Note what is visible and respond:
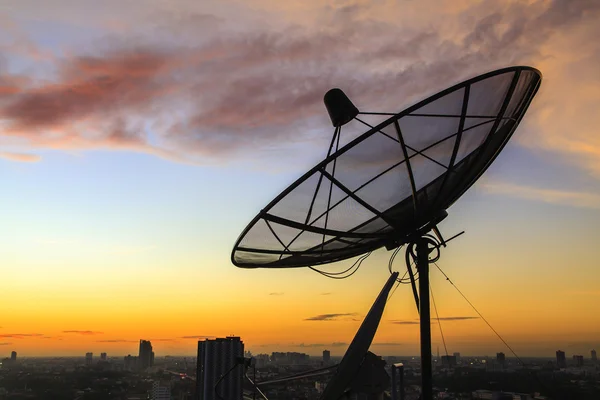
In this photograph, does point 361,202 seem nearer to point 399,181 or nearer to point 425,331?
point 399,181

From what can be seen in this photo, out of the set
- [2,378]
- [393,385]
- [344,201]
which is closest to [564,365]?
[393,385]

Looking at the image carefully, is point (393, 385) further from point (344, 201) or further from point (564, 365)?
point (564, 365)

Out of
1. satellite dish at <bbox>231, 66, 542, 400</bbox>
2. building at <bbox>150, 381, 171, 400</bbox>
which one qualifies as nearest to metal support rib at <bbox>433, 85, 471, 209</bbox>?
satellite dish at <bbox>231, 66, 542, 400</bbox>

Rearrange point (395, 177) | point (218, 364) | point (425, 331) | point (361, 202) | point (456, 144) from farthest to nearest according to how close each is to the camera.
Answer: point (218, 364) → point (361, 202) → point (395, 177) → point (456, 144) → point (425, 331)

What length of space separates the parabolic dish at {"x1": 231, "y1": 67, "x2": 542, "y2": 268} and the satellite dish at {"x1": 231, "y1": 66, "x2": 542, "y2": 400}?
2cm

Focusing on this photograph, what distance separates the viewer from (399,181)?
10.8 meters

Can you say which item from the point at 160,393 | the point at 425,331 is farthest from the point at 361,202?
the point at 160,393

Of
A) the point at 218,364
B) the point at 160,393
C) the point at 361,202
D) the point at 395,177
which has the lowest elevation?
the point at 160,393

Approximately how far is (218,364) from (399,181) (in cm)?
1325

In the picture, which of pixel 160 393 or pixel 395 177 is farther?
pixel 160 393

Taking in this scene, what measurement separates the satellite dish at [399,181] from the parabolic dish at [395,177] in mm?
21

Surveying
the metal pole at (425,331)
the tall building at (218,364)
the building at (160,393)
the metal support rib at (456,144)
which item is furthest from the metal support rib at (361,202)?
Answer: the building at (160,393)

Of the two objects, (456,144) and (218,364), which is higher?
(456,144)

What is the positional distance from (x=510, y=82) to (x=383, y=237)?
3889mm
